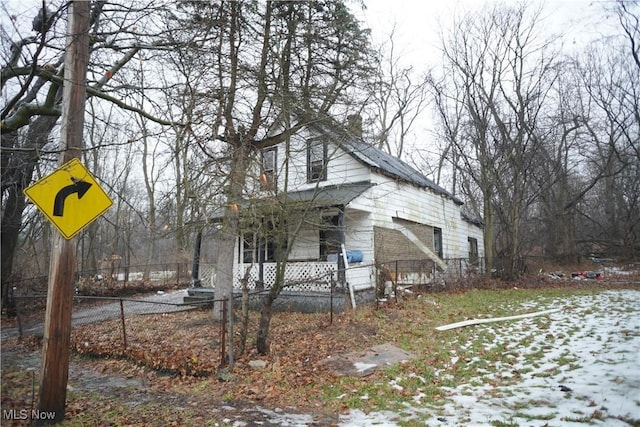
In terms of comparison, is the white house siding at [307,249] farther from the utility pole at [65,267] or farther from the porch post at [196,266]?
the utility pole at [65,267]

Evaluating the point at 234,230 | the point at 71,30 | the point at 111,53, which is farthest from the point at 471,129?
the point at 71,30

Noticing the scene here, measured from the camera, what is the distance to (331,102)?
360 inches

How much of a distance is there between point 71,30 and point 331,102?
553 cm

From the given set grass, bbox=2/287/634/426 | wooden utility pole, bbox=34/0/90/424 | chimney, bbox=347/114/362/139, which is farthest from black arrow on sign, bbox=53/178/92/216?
chimney, bbox=347/114/362/139

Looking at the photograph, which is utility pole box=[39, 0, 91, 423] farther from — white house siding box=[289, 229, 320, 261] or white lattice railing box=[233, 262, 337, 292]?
white house siding box=[289, 229, 320, 261]

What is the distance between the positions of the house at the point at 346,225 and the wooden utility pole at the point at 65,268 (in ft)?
12.0

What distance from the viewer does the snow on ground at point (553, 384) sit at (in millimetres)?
4039

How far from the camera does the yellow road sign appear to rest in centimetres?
442

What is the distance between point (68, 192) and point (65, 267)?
0.89 meters

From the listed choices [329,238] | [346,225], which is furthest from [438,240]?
[329,238]

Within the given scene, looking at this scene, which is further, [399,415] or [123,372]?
[123,372]

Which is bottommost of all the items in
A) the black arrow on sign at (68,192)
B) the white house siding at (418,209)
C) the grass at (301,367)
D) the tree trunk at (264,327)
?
the grass at (301,367)

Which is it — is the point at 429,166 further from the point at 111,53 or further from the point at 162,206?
the point at 111,53

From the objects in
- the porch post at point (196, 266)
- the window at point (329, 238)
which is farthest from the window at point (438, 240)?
the porch post at point (196, 266)
